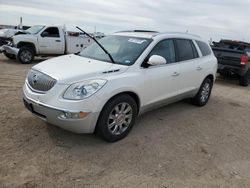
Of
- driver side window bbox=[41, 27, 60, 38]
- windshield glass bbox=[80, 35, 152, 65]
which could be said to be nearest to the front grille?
windshield glass bbox=[80, 35, 152, 65]

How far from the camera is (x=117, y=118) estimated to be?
14.6 ft

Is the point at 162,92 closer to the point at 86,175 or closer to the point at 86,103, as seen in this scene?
the point at 86,103

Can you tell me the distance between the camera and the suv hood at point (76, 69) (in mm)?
4070

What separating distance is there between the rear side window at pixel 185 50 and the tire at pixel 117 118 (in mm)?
1790

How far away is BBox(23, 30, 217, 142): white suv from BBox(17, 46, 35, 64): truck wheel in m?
7.63

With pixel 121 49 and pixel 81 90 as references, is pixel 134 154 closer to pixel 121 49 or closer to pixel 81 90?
pixel 81 90

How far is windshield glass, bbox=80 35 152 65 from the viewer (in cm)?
485

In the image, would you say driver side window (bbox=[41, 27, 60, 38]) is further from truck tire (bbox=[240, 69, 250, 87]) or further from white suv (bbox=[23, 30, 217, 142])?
truck tire (bbox=[240, 69, 250, 87])

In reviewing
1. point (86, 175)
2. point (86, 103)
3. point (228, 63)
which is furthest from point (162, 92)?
point (228, 63)

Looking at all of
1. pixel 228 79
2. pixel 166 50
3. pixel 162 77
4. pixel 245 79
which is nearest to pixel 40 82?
pixel 162 77

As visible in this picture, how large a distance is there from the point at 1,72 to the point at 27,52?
3203 millimetres

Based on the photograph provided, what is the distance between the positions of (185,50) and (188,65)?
34cm

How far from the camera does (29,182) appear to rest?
10.9ft

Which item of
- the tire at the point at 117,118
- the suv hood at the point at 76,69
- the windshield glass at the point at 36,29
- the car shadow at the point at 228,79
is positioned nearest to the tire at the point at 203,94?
the tire at the point at 117,118
